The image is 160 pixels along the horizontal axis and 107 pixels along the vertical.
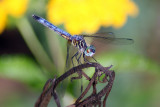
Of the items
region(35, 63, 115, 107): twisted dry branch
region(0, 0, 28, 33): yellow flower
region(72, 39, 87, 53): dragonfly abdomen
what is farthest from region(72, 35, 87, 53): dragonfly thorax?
region(0, 0, 28, 33): yellow flower

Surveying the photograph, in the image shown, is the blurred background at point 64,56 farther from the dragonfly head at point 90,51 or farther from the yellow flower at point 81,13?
the dragonfly head at point 90,51

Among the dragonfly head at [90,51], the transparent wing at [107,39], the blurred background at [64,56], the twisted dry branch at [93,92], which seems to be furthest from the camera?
the blurred background at [64,56]

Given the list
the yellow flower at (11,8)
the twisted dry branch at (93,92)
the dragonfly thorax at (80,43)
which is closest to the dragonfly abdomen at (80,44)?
the dragonfly thorax at (80,43)

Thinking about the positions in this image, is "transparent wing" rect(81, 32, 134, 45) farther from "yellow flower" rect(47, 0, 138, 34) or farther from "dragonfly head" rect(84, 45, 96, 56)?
"yellow flower" rect(47, 0, 138, 34)

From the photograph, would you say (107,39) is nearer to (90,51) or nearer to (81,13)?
(90,51)

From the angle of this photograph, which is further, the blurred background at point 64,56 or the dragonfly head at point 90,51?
the blurred background at point 64,56

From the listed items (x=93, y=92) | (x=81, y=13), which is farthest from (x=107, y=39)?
(x=93, y=92)

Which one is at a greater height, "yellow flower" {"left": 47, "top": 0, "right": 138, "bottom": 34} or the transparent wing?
"yellow flower" {"left": 47, "top": 0, "right": 138, "bottom": 34}


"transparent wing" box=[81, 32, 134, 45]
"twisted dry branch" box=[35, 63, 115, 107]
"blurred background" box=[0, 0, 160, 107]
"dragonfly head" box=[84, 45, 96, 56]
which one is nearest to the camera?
"twisted dry branch" box=[35, 63, 115, 107]
